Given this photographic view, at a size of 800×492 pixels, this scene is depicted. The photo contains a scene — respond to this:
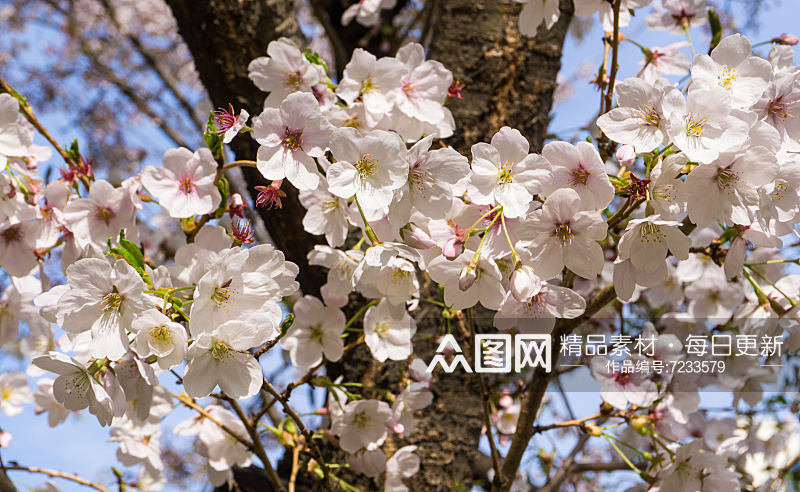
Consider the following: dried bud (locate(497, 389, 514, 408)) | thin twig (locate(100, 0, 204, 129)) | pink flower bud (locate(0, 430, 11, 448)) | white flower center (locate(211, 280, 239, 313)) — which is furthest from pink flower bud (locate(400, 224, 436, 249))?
thin twig (locate(100, 0, 204, 129))

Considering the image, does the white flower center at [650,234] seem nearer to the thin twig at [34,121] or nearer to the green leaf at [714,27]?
the green leaf at [714,27]

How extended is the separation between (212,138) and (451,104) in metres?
0.82

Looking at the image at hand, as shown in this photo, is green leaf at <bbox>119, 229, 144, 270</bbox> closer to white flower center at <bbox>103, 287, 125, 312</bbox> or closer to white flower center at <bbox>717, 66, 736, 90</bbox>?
white flower center at <bbox>103, 287, 125, 312</bbox>

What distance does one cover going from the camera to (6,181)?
117 centimetres

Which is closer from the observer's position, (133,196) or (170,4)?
(133,196)

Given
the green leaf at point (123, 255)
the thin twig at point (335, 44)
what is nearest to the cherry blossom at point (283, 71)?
the green leaf at point (123, 255)

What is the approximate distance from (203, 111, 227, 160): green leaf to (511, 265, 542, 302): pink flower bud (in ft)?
1.77

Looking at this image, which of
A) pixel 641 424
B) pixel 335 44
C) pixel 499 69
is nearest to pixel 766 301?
pixel 641 424

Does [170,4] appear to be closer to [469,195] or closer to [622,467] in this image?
[469,195]

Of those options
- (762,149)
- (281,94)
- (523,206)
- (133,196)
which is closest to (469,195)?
(523,206)

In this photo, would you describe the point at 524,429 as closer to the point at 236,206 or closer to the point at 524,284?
the point at 524,284

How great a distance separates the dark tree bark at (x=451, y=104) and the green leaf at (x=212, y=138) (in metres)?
0.39

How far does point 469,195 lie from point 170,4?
3.52 feet

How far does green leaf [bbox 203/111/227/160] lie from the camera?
3.41 feet
